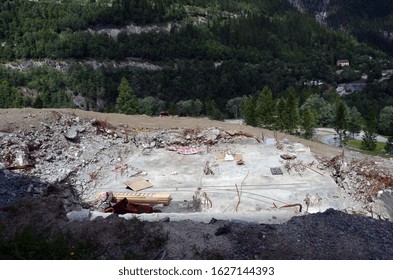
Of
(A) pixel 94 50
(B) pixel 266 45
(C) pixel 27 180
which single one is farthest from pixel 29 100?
(B) pixel 266 45

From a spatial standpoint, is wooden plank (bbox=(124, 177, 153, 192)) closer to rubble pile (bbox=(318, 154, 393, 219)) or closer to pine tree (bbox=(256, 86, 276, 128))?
rubble pile (bbox=(318, 154, 393, 219))

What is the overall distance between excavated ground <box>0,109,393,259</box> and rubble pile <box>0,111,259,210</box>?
64 mm

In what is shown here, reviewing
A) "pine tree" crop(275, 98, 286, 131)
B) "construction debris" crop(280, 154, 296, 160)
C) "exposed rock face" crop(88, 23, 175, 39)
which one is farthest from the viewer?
"exposed rock face" crop(88, 23, 175, 39)

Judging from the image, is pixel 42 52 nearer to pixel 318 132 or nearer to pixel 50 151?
pixel 318 132

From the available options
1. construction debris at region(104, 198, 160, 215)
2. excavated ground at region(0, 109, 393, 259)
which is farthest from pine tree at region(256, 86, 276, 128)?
construction debris at region(104, 198, 160, 215)

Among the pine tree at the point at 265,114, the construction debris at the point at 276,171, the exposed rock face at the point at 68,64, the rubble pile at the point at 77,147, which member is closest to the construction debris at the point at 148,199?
the rubble pile at the point at 77,147

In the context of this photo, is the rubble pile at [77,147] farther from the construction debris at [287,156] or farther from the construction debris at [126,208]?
the construction debris at [287,156]

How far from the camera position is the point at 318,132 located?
61.1m

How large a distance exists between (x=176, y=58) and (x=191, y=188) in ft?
291

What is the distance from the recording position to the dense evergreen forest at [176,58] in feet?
252

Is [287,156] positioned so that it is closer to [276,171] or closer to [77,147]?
[276,171]

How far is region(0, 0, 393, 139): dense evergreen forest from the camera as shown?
3029 inches

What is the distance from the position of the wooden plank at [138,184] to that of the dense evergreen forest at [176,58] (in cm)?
4043

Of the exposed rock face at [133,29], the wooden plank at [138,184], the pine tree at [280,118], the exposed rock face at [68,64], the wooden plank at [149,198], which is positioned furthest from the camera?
the exposed rock face at [133,29]
